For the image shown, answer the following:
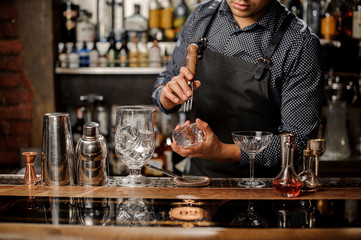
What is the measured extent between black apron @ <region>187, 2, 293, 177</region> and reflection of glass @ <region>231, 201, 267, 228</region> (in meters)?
0.68

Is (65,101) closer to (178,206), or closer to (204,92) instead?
(204,92)

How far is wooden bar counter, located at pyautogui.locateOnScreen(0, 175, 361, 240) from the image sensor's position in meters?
1.01

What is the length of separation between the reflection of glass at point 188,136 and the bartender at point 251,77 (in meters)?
0.19

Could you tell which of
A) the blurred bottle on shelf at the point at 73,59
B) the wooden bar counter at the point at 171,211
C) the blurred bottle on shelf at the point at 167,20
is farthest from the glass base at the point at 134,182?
the blurred bottle on shelf at the point at 167,20

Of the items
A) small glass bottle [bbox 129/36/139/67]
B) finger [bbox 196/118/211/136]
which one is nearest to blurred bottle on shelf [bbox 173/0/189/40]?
small glass bottle [bbox 129/36/139/67]

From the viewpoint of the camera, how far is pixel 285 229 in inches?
40.8

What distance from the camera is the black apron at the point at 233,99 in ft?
6.08

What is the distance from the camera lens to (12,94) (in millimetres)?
2902

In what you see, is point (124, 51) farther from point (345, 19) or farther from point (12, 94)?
point (345, 19)

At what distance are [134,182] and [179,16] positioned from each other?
71.3 inches

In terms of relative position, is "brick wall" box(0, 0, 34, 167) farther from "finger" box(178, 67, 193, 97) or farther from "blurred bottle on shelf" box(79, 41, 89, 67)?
"finger" box(178, 67, 193, 97)

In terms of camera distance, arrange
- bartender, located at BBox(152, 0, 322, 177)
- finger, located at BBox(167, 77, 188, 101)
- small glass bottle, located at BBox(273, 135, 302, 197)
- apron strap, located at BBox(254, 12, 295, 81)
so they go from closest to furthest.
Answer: small glass bottle, located at BBox(273, 135, 302, 197) → finger, located at BBox(167, 77, 188, 101) → bartender, located at BBox(152, 0, 322, 177) → apron strap, located at BBox(254, 12, 295, 81)

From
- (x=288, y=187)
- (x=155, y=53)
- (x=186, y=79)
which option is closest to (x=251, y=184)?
(x=288, y=187)

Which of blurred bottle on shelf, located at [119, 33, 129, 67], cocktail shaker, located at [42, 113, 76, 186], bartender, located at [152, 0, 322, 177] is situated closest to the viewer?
cocktail shaker, located at [42, 113, 76, 186]
